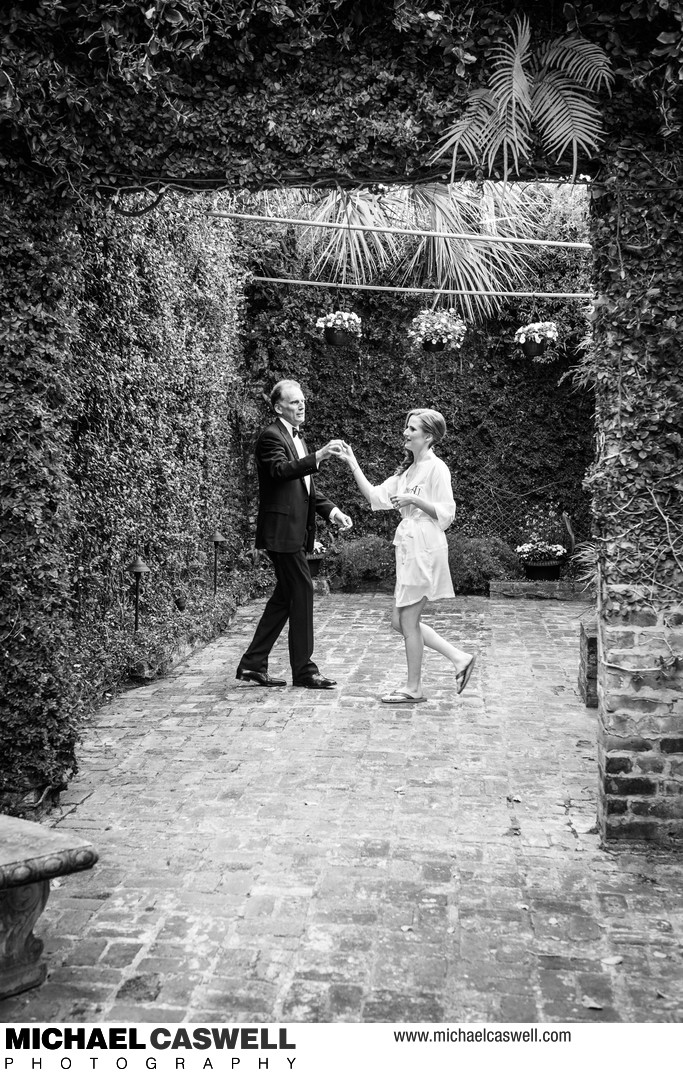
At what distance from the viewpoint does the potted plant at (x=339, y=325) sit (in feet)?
41.4

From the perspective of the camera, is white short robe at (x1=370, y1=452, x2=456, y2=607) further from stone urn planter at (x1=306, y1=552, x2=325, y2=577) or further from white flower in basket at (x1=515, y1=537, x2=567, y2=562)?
white flower in basket at (x1=515, y1=537, x2=567, y2=562)

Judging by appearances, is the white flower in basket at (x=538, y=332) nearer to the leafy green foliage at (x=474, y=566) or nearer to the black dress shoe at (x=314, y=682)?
the leafy green foliage at (x=474, y=566)

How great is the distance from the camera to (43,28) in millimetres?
4426

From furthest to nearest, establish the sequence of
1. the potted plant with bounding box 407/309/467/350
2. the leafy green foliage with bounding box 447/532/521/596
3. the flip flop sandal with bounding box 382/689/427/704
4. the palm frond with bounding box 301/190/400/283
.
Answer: the potted plant with bounding box 407/309/467/350
the leafy green foliage with bounding box 447/532/521/596
the palm frond with bounding box 301/190/400/283
the flip flop sandal with bounding box 382/689/427/704

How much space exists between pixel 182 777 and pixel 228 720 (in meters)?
1.17

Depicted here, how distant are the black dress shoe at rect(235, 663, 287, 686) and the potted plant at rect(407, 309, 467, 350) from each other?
20.3 feet

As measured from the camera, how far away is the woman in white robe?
22.8 ft

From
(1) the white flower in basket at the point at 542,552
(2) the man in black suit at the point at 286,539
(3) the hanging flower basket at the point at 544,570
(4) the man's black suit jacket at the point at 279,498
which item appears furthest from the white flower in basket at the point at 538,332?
(4) the man's black suit jacket at the point at 279,498

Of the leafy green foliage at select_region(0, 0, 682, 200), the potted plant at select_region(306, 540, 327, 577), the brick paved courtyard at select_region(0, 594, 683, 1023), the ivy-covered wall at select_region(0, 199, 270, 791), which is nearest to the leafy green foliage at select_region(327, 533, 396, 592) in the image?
the potted plant at select_region(306, 540, 327, 577)

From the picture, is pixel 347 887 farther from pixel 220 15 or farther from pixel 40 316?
pixel 220 15

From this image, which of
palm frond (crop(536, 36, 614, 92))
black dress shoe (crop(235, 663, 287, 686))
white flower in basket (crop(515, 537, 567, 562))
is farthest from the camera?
white flower in basket (crop(515, 537, 567, 562))

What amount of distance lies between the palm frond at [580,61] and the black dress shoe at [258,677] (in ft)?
15.2

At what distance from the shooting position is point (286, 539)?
747 centimetres

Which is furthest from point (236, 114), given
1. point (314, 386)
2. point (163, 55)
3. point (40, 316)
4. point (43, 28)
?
point (314, 386)
